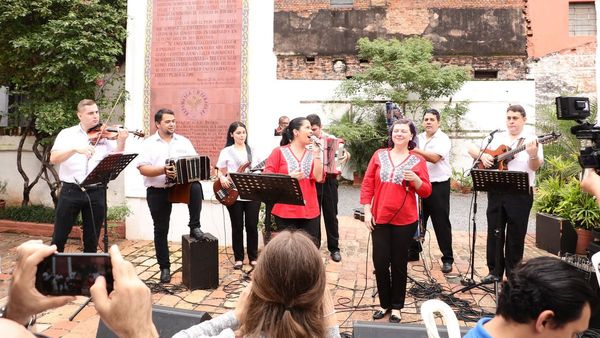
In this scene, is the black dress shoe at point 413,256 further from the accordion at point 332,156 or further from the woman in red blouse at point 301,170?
the woman in red blouse at point 301,170

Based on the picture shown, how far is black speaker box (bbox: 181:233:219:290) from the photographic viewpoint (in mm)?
5164

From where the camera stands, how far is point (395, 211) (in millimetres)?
4086

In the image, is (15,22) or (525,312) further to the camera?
(15,22)

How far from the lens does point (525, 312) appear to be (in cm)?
171

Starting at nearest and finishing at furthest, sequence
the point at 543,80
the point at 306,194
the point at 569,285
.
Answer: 1. the point at 569,285
2. the point at 306,194
3. the point at 543,80

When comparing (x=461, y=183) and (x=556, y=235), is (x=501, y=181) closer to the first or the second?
(x=556, y=235)

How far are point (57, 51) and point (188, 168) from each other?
4188 millimetres

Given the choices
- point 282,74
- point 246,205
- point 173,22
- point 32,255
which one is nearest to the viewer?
point 32,255

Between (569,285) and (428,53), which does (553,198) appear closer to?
(569,285)

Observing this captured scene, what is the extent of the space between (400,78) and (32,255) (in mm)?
15497

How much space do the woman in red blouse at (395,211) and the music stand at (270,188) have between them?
0.71 metres

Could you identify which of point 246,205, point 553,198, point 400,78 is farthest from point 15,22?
point 400,78

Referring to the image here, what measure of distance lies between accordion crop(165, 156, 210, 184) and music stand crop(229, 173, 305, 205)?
0.86 m

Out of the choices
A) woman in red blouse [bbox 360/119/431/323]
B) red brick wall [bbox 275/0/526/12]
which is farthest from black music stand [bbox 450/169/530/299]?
red brick wall [bbox 275/0/526/12]
